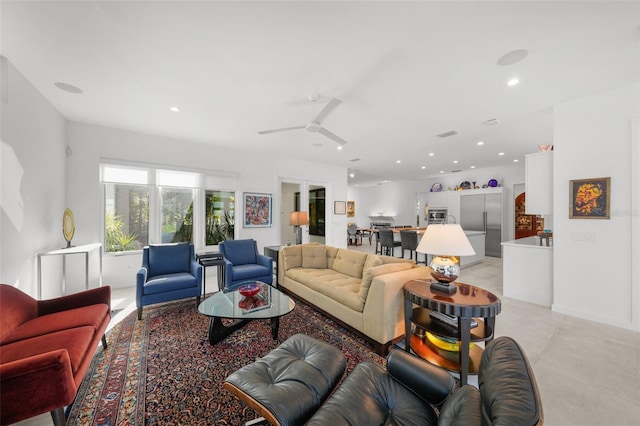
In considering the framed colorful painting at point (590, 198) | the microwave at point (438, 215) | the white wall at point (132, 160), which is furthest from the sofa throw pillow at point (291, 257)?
the microwave at point (438, 215)

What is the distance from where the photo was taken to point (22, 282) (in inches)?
105

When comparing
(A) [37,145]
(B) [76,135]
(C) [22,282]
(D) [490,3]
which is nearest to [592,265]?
(D) [490,3]

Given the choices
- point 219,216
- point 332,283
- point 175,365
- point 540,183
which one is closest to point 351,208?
point 219,216

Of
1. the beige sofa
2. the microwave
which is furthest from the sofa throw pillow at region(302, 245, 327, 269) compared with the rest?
the microwave

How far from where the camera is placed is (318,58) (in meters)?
2.29

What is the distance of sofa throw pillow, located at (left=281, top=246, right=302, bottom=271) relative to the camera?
3.95m

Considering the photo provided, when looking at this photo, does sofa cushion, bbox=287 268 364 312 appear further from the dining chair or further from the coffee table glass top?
the dining chair

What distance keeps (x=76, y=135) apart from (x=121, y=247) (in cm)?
199

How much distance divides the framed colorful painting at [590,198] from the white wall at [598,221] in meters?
0.06

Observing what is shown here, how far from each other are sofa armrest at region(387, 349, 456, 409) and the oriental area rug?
2.77ft

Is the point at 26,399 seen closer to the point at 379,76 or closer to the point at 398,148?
the point at 379,76

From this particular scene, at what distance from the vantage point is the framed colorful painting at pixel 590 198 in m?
2.98

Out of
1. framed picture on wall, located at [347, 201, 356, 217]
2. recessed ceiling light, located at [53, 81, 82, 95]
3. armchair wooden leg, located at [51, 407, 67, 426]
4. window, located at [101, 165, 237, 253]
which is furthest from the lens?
framed picture on wall, located at [347, 201, 356, 217]

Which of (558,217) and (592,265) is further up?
(558,217)
